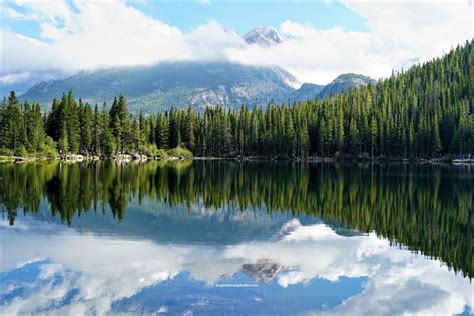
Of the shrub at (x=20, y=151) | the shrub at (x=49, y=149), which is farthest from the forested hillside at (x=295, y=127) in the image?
the shrub at (x=20, y=151)

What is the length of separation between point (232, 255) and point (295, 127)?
146 m

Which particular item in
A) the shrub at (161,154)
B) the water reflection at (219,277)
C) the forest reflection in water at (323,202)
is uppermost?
the shrub at (161,154)

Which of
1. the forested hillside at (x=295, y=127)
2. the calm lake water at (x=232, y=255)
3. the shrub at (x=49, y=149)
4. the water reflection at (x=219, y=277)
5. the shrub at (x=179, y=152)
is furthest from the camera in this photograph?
the shrub at (x=179, y=152)

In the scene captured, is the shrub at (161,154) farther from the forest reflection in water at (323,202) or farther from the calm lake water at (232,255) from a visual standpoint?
the calm lake water at (232,255)

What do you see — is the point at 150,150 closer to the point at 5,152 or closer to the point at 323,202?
the point at 5,152

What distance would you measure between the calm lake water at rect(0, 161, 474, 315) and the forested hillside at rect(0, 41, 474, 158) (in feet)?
289

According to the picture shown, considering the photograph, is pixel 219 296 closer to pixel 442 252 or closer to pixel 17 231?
pixel 442 252

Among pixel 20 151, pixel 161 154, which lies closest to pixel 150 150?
pixel 161 154

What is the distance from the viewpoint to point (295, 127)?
164625 millimetres

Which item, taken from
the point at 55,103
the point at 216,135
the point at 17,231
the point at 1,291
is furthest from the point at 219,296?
the point at 216,135

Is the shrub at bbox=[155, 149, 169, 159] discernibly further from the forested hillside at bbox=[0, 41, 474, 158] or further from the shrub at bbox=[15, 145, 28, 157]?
the shrub at bbox=[15, 145, 28, 157]

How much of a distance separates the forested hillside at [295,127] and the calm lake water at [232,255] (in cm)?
8803

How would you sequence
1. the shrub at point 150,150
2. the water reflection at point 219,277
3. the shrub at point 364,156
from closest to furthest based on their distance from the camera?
the water reflection at point 219,277, the shrub at point 150,150, the shrub at point 364,156

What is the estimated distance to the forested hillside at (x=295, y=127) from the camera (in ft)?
420
